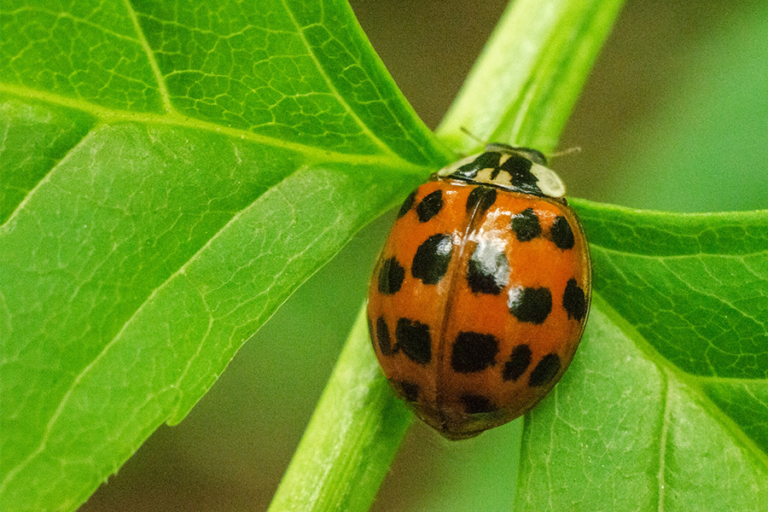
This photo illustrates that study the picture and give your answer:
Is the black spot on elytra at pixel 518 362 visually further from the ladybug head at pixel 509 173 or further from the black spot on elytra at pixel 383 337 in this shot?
the ladybug head at pixel 509 173

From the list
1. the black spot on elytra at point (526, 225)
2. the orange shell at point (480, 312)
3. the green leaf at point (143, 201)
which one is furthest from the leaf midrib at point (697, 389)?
the green leaf at point (143, 201)

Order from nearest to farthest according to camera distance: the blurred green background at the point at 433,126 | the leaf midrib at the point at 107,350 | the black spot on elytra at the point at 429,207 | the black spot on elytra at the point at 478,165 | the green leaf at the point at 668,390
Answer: the leaf midrib at the point at 107,350 → the green leaf at the point at 668,390 → the black spot on elytra at the point at 429,207 → the black spot on elytra at the point at 478,165 → the blurred green background at the point at 433,126

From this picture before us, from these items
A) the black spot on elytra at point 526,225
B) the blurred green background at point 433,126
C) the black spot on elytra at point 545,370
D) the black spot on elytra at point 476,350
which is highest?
the black spot on elytra at point 526,225

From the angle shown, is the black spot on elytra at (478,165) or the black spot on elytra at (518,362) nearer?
the black spot on elytra at (518,362)

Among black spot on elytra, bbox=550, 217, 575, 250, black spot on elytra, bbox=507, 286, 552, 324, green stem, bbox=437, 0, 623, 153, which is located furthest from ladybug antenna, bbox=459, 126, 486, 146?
black spot on elytra, bbox=507, 286, 552, 324

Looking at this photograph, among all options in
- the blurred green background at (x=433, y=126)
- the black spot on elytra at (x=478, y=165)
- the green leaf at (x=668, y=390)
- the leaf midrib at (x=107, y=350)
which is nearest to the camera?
the leaf midrib at (x=107, y=350)

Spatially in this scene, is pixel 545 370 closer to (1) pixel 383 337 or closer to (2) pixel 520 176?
(1) pixel 383 337

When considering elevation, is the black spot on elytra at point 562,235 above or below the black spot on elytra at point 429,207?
below

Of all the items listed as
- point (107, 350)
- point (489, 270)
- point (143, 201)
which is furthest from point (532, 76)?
point (107, 350)

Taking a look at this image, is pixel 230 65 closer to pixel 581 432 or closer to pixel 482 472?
pixel 581 432
